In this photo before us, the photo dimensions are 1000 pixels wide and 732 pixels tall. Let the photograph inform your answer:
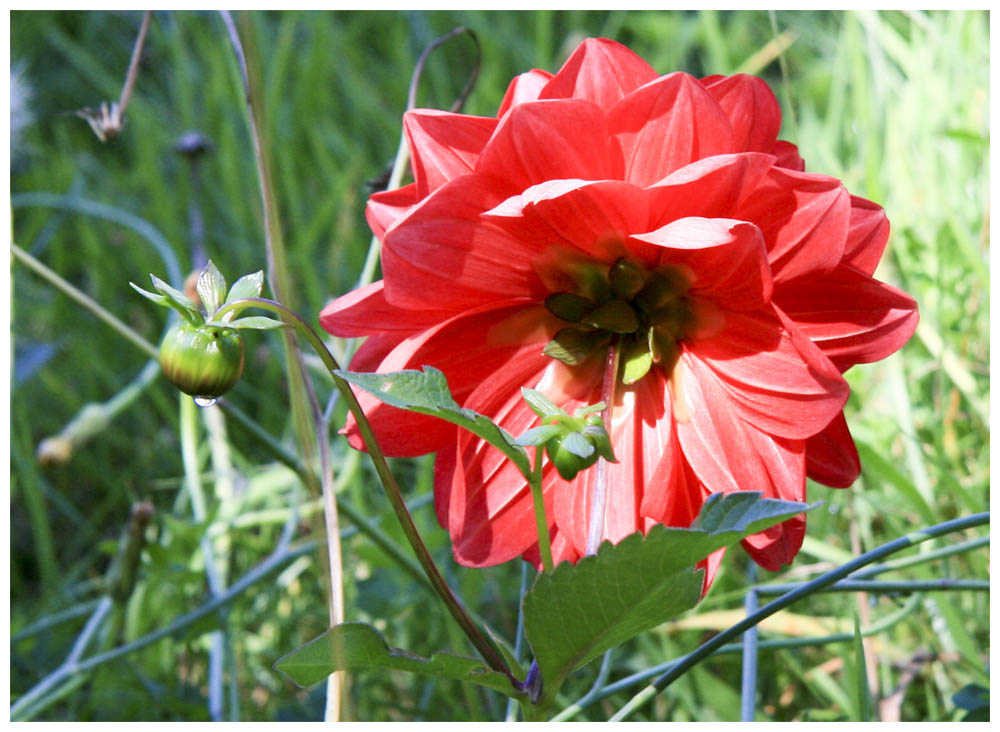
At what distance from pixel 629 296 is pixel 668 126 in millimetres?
60

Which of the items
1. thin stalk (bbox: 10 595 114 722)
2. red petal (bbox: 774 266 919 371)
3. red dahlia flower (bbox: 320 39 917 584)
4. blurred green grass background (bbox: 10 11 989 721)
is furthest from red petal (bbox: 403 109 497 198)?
thin stalk (bbox: 10 595 114 722)

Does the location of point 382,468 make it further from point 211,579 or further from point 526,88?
point 211,579

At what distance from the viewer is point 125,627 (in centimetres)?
67

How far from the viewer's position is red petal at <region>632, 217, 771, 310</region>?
292 millimetres

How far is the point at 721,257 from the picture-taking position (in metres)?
0.31

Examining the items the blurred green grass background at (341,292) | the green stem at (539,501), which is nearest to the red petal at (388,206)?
the green stem at (539,501)

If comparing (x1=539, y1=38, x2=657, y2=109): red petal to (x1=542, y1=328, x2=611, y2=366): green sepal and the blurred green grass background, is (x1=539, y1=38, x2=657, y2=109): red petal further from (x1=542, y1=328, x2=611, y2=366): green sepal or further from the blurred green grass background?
the blurred green grass background

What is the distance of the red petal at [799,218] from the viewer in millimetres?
298

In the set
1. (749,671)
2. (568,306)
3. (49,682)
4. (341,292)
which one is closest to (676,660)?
(749,671)

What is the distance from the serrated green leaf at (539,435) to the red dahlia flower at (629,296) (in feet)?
0.14

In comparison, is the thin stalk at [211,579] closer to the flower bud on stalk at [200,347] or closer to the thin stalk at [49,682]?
the thin stalk at [49,682]

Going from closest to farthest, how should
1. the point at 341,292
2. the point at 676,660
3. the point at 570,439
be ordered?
1. the point at 570,439
2. the point at 676,660
3. the point at 341,292

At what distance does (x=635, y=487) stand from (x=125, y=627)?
0.45 meters

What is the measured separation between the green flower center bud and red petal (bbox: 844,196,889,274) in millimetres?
181
